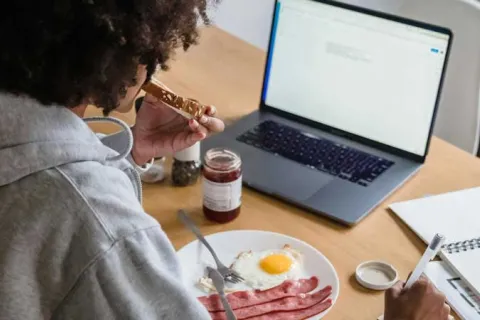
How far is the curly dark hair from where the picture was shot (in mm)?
721

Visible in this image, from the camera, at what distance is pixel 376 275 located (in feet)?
3.80

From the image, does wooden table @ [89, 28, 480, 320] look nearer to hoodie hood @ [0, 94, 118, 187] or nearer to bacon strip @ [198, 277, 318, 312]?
bacon strip @ [198, 277, 318, 312]

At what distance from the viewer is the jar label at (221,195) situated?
1.26 metres

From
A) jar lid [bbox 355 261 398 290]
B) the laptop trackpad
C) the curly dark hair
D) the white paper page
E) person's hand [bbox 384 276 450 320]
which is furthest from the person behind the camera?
the laptop trackpad

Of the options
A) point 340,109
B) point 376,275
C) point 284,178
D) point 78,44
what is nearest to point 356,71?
point 340,109

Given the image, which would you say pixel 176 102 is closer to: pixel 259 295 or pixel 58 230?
pixel 259 295

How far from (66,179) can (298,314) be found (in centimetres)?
48

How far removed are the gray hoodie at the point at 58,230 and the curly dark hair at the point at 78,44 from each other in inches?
1.1

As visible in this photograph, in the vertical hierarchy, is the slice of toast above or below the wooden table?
above

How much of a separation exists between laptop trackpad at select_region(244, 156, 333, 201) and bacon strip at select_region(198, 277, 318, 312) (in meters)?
0.23

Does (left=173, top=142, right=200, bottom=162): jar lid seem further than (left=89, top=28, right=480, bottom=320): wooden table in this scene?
Yes

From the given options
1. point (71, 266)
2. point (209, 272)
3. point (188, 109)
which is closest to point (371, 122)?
point (188, 109)

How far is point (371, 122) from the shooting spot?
149 cm

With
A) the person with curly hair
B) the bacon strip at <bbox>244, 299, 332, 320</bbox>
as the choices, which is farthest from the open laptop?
the person with curly hair
